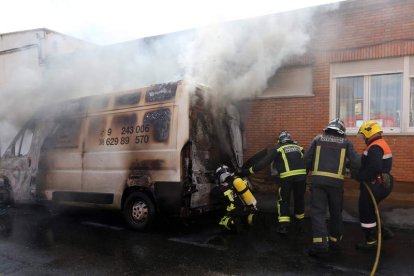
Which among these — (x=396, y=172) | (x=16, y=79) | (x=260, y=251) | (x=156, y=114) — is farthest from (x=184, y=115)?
(x=16, y=79)

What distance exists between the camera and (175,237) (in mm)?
5828

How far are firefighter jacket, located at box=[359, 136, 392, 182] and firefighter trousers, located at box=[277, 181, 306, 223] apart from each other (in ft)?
3.56

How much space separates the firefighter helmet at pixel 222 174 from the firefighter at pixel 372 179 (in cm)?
188

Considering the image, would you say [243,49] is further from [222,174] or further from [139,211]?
[139,211]

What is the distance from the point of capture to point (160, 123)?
19.2 ft

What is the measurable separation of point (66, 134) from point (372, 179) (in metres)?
5.12

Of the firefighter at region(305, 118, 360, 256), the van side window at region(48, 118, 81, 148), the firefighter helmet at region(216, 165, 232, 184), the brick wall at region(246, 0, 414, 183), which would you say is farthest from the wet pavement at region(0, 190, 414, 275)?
the brick wall at region(246, 0, 414, 183)

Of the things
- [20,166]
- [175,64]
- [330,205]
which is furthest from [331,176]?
[20,166]

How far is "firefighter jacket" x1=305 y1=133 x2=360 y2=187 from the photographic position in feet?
16.3

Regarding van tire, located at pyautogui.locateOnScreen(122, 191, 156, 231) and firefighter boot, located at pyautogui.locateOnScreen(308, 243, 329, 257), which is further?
van tire, located at pyautogui.locateOnScreen(122, 191, 156, 231)

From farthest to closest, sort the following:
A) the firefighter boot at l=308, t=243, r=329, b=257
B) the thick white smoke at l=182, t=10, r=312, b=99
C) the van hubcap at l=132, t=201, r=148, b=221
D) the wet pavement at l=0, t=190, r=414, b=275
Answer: the thick white smoke at l=182, t=10, r=312, b=99
the van hubcap at l=132, t=201, r=148, b=221
the firefighter boot at l=308, t=243, r=329, b=257
the wet pavement at l=0, t=190, r=414, b=275

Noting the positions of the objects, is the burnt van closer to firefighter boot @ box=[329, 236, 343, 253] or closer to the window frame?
firefighter boot @ box=[329, 236, 343, 253]

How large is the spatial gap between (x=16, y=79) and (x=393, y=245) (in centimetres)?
888

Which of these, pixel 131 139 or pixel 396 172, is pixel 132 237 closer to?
pixel 131 139
